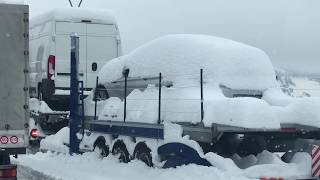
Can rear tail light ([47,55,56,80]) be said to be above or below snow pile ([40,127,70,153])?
above

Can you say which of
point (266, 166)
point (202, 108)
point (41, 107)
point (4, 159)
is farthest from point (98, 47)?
point (4, 159)

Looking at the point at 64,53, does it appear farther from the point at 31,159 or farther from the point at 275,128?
the point at 275,128

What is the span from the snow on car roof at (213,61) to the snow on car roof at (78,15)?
5314 mm

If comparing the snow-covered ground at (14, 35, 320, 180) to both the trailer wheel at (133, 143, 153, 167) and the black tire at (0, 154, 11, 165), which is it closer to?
the trailer wheel at (133, 143, 153, 167)

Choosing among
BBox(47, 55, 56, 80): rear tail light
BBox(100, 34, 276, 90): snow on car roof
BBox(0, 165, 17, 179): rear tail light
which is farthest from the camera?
BBox(47, 55, 56, 80): rear tail light

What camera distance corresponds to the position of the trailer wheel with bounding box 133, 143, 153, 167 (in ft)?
36.3

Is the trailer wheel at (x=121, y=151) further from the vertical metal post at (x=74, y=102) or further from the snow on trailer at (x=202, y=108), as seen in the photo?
the vertical metal post at (x=74, y=102)

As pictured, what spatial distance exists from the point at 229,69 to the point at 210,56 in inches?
16.1

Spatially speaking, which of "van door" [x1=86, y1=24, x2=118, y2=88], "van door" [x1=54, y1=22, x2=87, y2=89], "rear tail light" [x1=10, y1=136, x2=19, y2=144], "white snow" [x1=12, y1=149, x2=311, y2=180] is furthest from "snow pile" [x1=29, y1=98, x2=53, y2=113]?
"rear tail light" [x1=10, y1=136, x2=19, y2=144]

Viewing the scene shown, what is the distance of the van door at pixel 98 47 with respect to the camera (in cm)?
1663

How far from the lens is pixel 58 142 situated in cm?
1462

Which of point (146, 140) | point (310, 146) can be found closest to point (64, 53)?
point (146, 140)

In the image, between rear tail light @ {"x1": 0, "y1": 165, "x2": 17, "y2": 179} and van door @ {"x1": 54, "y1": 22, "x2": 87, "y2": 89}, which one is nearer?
rear tail light @ {"x1": 0, "y1": 165, "x2": 17, "y2": 179}

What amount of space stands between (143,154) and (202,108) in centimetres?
216
